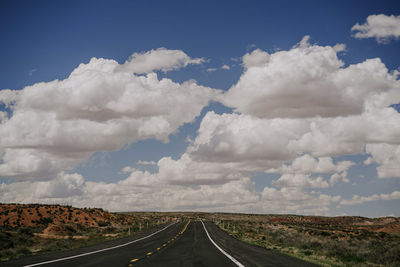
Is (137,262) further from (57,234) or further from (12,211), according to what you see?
(12,211)

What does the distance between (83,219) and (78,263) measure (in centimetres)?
5911

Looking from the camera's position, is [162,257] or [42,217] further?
[42,217]

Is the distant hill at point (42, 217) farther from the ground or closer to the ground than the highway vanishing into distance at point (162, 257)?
closer to the ground

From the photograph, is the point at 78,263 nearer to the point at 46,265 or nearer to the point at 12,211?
the point at 46,265

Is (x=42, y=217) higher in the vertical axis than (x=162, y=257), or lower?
lower

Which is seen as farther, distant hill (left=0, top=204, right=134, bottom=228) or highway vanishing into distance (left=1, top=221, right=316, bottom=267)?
distant hill (left=0, top=204, right=134, bottom=228)

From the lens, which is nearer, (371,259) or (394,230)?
(371,259)

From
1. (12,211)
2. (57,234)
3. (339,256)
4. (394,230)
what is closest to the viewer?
(339,256)

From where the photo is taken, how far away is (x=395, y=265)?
1841cm

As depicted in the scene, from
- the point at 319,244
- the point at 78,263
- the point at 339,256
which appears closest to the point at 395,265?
the point at 339,256

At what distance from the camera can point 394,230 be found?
229 ft

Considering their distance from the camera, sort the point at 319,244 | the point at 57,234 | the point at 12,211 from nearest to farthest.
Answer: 1. the point at 319,244
2. the point at 57,234
3. the point at 12,211

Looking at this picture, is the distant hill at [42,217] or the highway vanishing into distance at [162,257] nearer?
the highway vanishing into distance at [162,257]

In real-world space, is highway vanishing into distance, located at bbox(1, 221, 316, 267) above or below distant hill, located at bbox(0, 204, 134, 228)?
above
